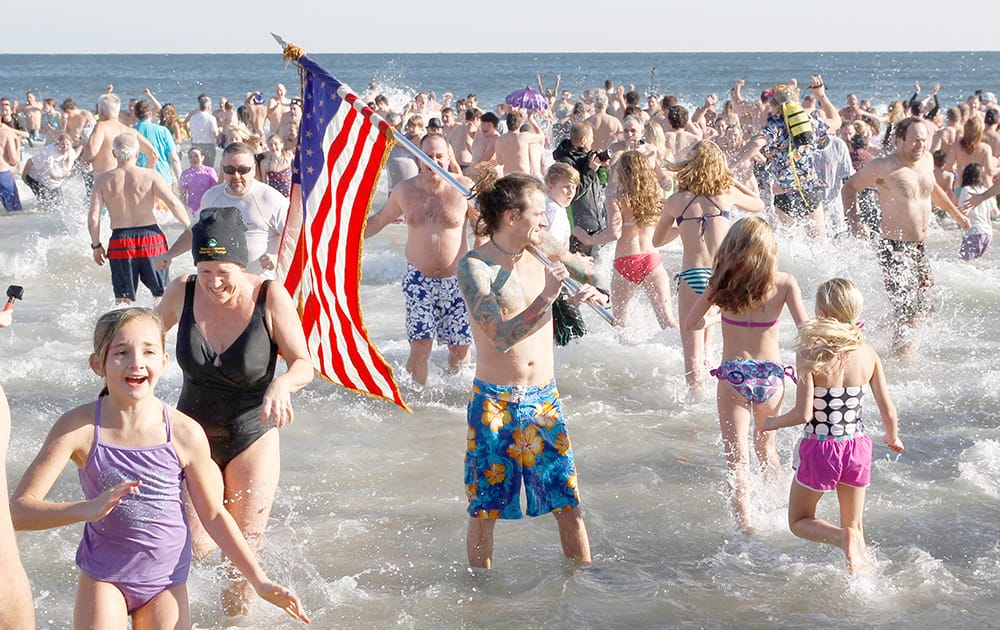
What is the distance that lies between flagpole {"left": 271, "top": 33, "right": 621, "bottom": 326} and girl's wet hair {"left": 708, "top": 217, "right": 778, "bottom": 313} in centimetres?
65

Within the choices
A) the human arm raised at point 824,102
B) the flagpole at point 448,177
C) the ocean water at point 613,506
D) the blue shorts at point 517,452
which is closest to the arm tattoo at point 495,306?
the flagpole at point 448,177

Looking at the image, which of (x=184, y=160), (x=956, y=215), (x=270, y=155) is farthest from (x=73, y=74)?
(x=956, y=215)

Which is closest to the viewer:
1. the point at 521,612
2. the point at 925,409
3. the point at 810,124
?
the point at 521,612

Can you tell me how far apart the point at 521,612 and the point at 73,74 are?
99.4 metres

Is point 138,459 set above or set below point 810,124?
below

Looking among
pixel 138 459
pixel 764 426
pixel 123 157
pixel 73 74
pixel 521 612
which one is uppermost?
pixel 73 74

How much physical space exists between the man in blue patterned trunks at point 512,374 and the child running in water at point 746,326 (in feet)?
3.18

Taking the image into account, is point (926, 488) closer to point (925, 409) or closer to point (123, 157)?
point (925, 409)

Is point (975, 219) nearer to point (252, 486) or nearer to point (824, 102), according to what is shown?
point (824, 102)

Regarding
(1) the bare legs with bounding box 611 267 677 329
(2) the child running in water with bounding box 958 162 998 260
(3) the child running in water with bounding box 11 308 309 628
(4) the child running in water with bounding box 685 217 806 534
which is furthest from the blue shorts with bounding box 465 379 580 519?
(2) the child running in water with bounding box 958 162 998 260

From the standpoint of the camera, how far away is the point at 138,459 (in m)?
3.41

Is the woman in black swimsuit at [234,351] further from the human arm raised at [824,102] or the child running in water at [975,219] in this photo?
the human arm raised at [824,102]

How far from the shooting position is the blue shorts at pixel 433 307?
25.1 feet

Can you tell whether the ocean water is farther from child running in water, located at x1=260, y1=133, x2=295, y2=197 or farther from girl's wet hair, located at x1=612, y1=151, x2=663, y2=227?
child running in water, located at x1=260, y1=133, x2=295, y2=197
